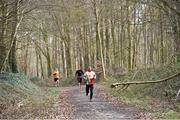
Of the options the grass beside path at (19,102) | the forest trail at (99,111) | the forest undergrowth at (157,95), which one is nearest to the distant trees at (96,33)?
the grass beside path at (19,102)

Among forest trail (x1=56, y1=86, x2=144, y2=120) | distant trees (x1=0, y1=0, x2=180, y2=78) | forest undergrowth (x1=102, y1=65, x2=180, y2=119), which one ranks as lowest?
forest trail (x1=56, y1=86, x2=144, y2=120)

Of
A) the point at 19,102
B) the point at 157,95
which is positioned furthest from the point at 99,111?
the point at 19,102

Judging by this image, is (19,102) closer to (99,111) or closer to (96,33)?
(99,111)

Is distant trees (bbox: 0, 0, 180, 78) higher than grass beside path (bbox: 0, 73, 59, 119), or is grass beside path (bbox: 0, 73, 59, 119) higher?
distant trees (bbox: 0, 0, 180, 78)

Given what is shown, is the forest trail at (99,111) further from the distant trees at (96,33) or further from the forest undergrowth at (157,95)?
the distant trees at (96,33)

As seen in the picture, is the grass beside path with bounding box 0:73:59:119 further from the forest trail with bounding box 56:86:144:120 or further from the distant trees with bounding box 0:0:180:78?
the distant trees with bounding box 0:0:180:78

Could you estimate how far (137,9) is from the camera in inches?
1641

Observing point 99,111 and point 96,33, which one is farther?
point 96,33

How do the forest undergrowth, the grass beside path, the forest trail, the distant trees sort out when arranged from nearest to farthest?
the forest trail
the forest undergrowth
the grass beside path
the distant trees

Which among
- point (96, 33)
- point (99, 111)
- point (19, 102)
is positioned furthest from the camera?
point (96, 33)

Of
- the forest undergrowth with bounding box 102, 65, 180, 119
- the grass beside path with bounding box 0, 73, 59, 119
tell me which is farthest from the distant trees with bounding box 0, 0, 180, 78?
the forest undergrowth with bounding box 102, 65, 180, 119

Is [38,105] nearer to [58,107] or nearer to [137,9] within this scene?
[58,107]

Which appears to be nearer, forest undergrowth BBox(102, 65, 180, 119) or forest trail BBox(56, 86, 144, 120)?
forest trail BBox(56, 86, 144, 120)

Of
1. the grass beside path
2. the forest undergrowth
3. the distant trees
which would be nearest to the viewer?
the forest undergrowth
